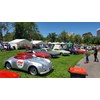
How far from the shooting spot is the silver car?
7.34 m

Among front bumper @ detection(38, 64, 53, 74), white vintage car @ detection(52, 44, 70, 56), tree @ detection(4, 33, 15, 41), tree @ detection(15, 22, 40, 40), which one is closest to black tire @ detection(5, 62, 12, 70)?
tree @ detection(4, 33, 15, 41)

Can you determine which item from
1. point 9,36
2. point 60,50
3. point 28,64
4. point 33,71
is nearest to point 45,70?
point 33,71

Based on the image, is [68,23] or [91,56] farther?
[91,56]

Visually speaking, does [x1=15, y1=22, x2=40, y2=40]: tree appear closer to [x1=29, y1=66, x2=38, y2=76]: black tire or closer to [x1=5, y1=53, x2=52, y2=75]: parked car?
[x1=5, y1=53, x2=52, y2=75]: parked car

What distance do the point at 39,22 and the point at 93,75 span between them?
3.78 m

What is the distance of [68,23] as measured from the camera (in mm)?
8023

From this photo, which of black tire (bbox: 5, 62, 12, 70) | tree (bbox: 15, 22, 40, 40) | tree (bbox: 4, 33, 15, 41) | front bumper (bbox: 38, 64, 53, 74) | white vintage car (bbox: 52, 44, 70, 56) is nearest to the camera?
front bumper (bbox: 38, 64, 53, 74)

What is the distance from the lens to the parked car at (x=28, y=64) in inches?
289

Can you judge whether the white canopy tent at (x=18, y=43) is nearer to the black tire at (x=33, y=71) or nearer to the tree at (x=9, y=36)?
the tree at (x=9, y=36)

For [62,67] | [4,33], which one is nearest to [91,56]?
[62,67]
